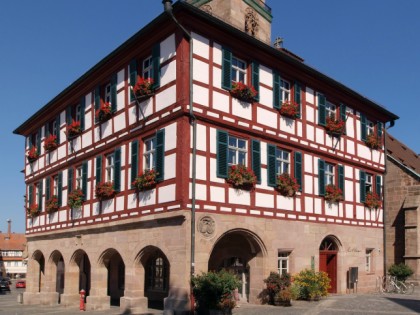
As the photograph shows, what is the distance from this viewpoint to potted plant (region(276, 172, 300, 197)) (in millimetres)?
19453

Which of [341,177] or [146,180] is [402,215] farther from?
[146,180]

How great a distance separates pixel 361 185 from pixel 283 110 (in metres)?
6.71

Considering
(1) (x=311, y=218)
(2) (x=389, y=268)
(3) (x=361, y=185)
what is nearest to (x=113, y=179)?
(1) (x=311, y=218)

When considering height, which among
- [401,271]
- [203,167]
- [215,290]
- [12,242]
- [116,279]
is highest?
[203,167]

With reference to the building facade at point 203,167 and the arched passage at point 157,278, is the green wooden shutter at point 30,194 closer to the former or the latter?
the building facade at point 203,167

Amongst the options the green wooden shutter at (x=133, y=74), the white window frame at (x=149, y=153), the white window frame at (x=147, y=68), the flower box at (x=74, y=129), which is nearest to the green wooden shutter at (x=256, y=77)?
the white window frame at (x=147, y=68)

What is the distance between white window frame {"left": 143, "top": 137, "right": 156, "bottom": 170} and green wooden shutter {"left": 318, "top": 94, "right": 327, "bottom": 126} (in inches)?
290

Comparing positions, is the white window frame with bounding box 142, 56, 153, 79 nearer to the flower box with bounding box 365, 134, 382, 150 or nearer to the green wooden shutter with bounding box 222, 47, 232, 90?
the green wooden shutter with bounding box 222, 47, 232, 90

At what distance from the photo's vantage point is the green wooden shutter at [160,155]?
1736 centimetres

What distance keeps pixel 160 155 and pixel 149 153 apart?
1.19 m

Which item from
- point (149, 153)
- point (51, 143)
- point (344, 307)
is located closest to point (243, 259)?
point (344, 307)

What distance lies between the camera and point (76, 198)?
895 inches

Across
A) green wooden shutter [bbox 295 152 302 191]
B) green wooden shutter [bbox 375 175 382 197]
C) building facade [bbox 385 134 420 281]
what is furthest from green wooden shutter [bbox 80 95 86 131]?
building facade [bbox 385 134 420 281]

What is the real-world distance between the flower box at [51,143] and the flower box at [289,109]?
11.7 m
